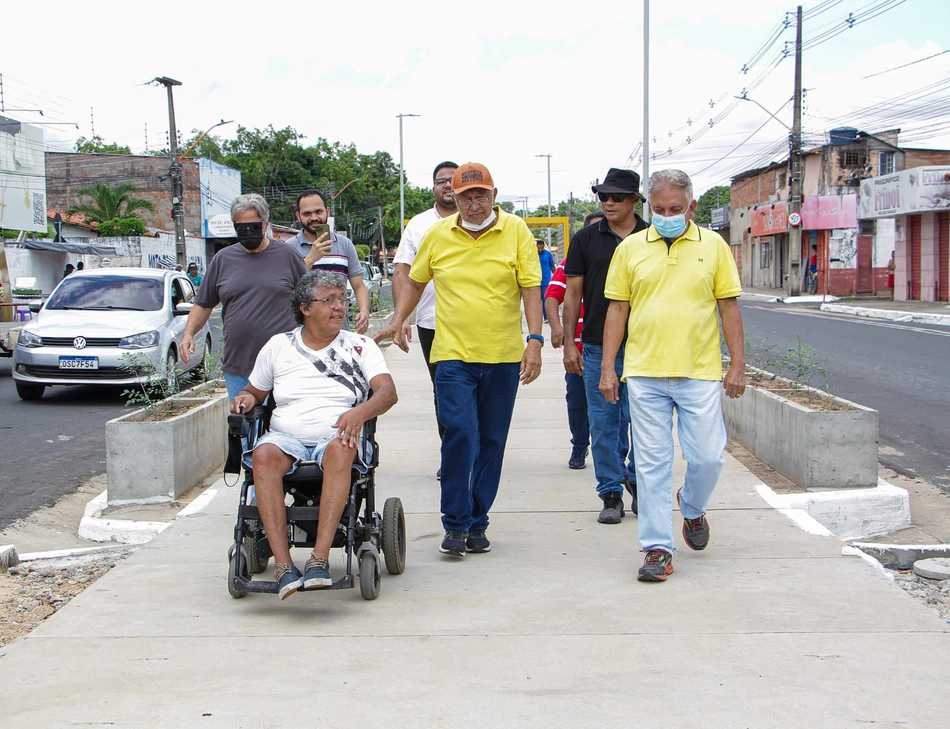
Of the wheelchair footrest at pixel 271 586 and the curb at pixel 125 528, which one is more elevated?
the wheelchair footrest at pixel 271 586

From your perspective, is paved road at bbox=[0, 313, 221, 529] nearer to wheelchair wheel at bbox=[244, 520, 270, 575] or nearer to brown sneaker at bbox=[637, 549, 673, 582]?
wheelchair wheel at bbox=[244, 520, 270, 575]

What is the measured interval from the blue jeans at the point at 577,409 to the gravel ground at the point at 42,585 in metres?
3.08

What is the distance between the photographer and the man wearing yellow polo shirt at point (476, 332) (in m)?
5.11

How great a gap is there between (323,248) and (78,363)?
22.6 feet

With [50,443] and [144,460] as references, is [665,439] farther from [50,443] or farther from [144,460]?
[50,443]

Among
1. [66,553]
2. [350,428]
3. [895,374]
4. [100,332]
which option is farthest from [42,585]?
[895,374]

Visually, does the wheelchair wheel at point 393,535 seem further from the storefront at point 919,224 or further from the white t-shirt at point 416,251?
the storefront at point 919,224

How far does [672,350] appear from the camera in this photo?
4.77m

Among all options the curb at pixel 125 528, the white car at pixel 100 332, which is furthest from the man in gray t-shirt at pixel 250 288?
the white car at pixel 100 332

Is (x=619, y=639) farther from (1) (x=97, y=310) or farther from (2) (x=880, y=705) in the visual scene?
(1) (x=97, y=310)

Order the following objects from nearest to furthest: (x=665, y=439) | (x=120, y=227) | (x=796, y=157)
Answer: (x=665, y=439) < (x=796, y=157) < (x=120, y=227)

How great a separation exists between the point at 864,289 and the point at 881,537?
4416cm

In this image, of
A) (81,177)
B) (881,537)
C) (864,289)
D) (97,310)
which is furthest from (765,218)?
(881,537)

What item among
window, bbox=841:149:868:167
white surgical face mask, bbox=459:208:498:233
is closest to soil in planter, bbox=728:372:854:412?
white surgical face mask, bbox=459:208:498:233
